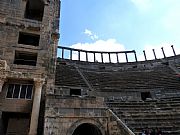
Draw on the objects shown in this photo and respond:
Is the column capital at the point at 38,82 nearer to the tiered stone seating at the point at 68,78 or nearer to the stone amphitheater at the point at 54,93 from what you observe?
the stone amphitheater at the point at 54,93

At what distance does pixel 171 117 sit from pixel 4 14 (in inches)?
759

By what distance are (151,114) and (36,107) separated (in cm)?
962

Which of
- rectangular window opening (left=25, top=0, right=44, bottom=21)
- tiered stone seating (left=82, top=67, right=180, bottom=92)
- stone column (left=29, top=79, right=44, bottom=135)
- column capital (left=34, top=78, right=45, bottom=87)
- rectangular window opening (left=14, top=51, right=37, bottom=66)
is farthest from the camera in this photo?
tiered stone seating (left=82, top=67, right=180, bottom=92)

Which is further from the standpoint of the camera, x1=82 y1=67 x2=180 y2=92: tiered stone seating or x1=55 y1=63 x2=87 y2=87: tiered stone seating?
x1=82 y1=67 x2=180 y2=92: tiered stone seating

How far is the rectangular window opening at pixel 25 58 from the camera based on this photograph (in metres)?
19.4

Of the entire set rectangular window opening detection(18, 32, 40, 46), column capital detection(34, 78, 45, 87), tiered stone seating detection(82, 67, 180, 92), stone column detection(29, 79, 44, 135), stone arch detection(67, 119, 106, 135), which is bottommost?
stone arch detection(67, 119, 106, 135)

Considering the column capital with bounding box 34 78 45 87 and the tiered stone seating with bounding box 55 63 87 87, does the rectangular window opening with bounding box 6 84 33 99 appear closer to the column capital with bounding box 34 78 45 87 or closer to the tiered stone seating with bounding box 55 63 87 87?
the column capital with bounding box 34 78 45 87

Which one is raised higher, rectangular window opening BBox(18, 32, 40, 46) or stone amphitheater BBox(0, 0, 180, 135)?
rectangular window opening BBox(18, 32, 40, 46)

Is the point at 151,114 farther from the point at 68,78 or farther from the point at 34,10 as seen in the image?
the point at 34,10

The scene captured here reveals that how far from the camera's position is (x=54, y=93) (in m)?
18.9

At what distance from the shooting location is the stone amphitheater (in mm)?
13758

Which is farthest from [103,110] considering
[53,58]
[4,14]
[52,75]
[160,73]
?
[160,73]

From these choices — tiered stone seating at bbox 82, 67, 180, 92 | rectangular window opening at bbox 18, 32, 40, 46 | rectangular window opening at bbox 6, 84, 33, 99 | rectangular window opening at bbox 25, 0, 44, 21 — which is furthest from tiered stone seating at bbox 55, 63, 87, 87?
rectangular window opening at bbox 25, 0, 44, 21

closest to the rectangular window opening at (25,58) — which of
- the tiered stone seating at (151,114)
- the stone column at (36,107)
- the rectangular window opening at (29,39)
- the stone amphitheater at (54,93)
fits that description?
the stone amphitheater at (54,93)
